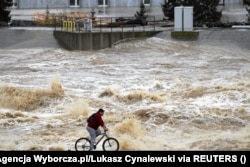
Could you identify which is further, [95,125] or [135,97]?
[135,97]

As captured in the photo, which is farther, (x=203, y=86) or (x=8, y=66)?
(x=8, y=66)

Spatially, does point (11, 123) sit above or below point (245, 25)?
below

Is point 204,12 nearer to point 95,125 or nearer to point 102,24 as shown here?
point 102,24

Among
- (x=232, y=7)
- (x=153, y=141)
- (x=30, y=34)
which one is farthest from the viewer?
(x=232, y=7)

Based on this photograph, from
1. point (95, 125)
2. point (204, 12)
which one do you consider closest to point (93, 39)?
point (204, 12)

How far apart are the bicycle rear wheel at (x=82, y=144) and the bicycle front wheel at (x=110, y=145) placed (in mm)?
466

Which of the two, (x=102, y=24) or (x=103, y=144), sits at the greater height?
(x=102, y=24)

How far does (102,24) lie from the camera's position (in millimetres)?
41844

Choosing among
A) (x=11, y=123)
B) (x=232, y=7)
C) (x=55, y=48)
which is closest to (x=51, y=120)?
(x=11, y=123)

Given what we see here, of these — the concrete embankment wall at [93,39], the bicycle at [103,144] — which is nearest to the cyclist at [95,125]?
the bicycle at [103,144]

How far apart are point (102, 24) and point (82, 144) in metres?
28.7

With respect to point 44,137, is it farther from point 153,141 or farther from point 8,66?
point 8,66

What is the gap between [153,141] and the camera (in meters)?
14.9

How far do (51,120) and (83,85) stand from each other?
5.75 metres
